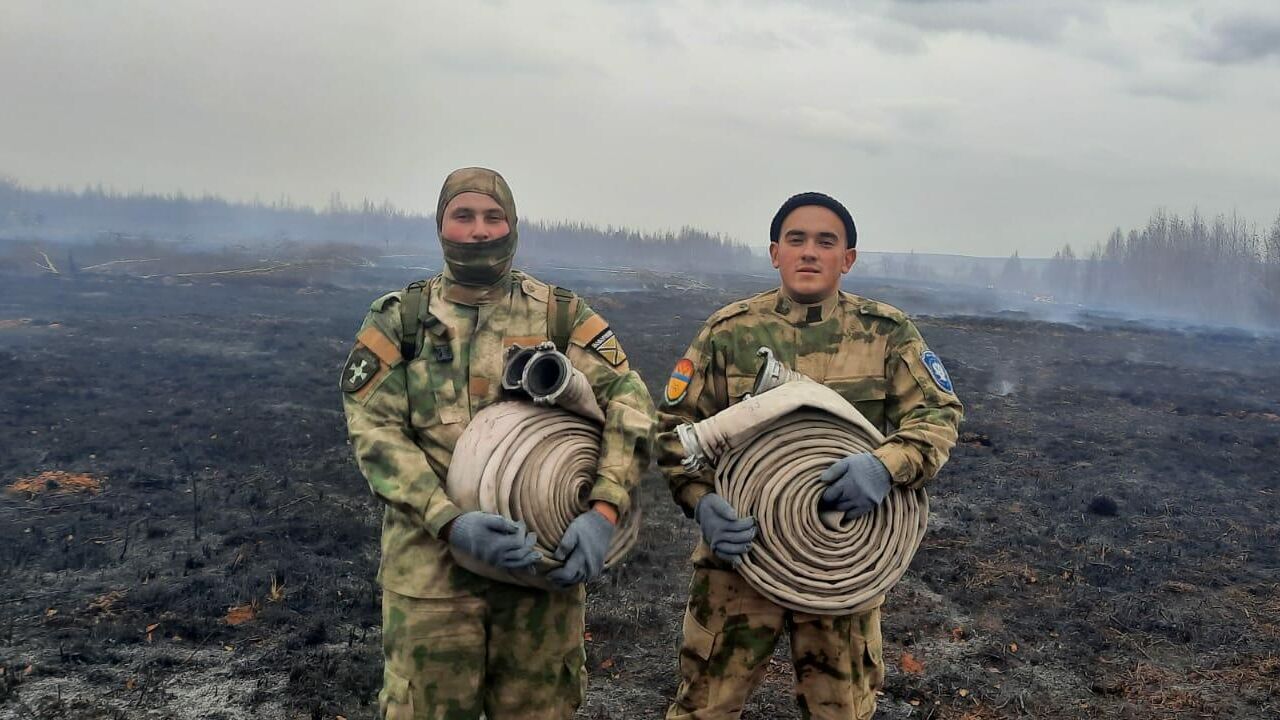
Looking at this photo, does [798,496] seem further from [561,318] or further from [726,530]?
[561,318]

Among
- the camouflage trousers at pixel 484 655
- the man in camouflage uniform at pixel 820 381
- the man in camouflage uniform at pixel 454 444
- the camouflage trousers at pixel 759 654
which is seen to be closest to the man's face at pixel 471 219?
the man in camouflage uniform at pixel 454 444

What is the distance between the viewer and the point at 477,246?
3029 mm

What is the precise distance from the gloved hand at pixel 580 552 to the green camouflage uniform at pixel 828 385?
55 cm

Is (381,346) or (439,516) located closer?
(439,516)

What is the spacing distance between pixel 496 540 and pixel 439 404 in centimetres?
66

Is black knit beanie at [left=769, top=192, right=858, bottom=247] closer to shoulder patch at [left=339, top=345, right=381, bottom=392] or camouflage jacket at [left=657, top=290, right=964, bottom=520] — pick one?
camouflage jacket at [left=657, top=290, right=964, bottom=520]

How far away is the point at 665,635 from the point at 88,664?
12.6 ft

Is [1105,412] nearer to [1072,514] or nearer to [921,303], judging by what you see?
[1072,514]

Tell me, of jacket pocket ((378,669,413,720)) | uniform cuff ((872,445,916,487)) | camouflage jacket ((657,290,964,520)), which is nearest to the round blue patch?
camouflage jacket ((657,290,964,520))

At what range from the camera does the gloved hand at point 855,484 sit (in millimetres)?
2865

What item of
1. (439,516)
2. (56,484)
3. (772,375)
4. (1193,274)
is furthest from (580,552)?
(1193,274)

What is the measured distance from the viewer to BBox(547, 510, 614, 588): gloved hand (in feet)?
8.77

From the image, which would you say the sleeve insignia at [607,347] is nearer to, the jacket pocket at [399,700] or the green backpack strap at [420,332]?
the green backpack strap at [420,332]

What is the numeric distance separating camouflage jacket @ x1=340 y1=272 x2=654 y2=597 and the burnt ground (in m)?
2.31
